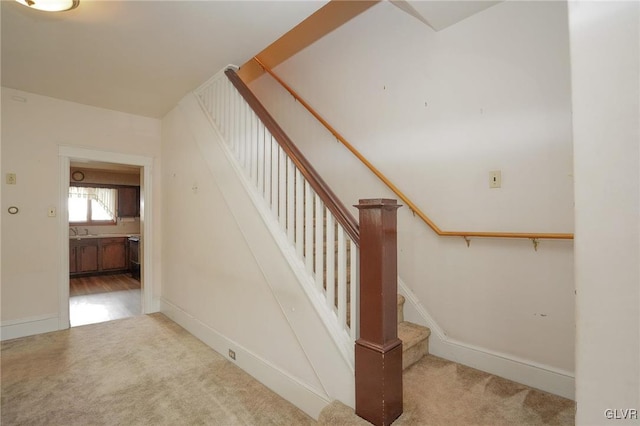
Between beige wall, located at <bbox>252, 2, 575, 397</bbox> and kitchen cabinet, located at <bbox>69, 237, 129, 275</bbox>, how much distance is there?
249 inches

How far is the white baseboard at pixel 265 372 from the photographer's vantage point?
1866mm

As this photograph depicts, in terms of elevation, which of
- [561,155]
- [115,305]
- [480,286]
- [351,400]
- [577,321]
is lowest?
[115,305]

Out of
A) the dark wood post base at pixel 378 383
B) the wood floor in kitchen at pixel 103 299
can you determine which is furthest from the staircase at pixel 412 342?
the wood floor in kitchen at pixel 103 299

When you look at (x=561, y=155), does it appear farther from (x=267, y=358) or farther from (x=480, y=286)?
(x=267, y=358)

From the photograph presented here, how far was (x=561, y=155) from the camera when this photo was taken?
1.78 metres

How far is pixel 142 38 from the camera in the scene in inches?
89.7

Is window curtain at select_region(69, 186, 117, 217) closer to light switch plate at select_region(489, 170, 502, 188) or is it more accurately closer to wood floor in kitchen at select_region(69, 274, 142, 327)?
wood floor in kitchen at select_region(69, 274, 142, 327)

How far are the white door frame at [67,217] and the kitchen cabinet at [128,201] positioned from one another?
402 cm

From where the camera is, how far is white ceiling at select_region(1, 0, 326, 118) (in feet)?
6.51

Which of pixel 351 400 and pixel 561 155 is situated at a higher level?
pixel 561 155

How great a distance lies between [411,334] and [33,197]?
13.0ft

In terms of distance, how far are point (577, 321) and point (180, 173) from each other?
365cm

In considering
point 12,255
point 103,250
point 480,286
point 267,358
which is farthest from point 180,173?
point 103,250

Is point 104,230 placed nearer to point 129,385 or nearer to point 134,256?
point 134,256
